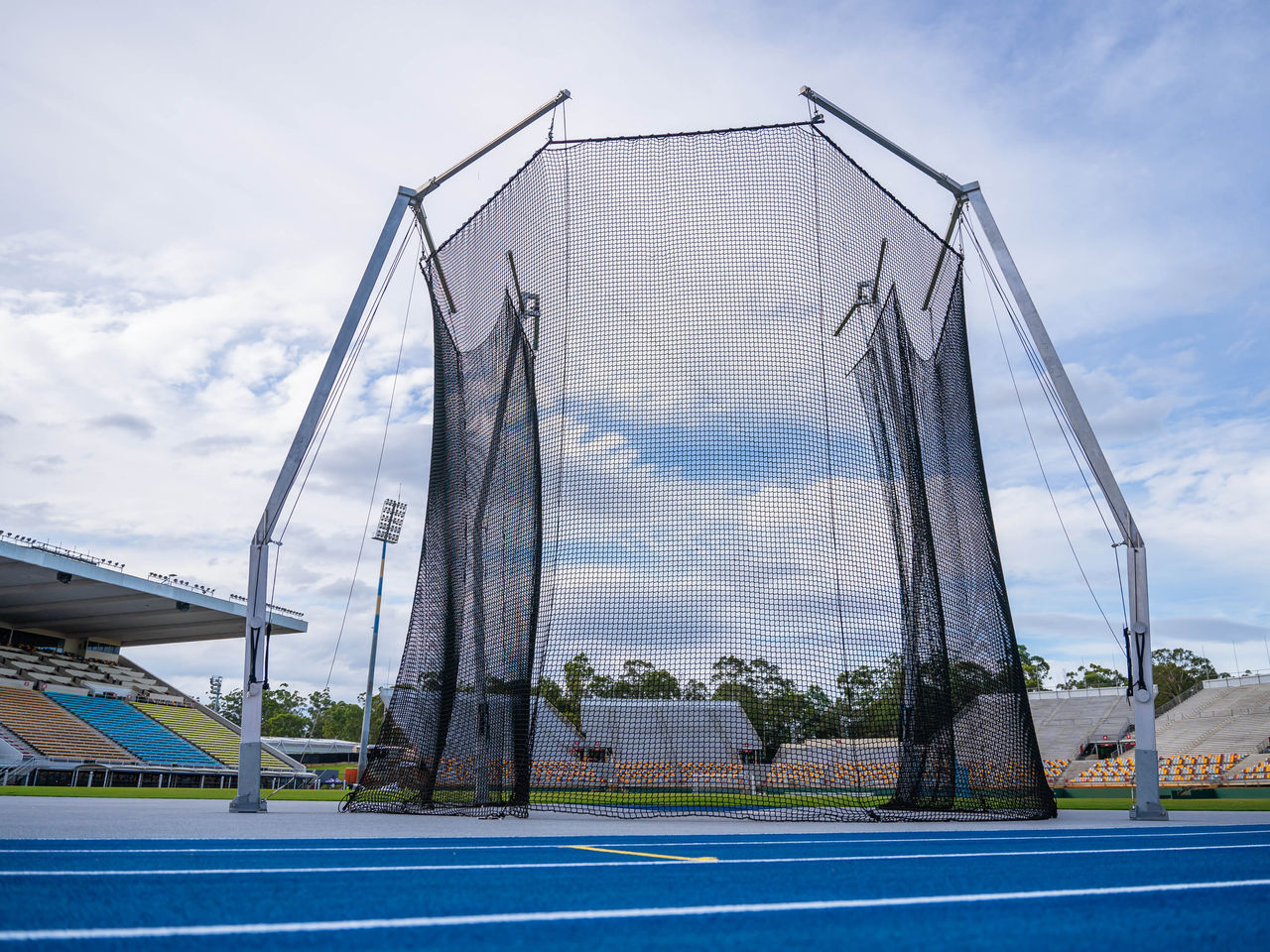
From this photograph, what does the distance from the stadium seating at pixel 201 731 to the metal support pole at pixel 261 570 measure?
21.4 metres

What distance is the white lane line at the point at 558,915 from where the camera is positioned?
1738mm

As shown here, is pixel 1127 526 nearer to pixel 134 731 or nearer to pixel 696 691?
pixel 696 691

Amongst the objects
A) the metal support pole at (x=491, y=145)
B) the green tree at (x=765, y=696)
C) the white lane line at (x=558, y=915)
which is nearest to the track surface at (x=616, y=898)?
the white lane line at (x=558, y=915)

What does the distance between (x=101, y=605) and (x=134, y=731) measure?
14.5ft

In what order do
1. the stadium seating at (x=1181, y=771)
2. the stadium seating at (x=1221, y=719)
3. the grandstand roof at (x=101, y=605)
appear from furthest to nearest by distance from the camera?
the stadium seating at (x=1221, y=719)
the grandstand roof at (x=101, y=605)
the stadium seating at (x=1181, y=771)

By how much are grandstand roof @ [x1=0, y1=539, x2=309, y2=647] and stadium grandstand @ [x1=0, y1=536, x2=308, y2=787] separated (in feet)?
0.12

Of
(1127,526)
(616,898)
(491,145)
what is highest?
(491,145)

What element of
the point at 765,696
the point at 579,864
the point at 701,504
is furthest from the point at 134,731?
the point at 579,864

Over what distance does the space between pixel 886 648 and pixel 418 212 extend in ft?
22.4

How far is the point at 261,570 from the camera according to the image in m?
8.05

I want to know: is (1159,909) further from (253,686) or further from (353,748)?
(353,748)

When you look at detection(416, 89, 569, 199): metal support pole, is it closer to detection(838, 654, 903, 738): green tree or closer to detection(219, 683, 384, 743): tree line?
detection(838, 654, 903, 738): green tree

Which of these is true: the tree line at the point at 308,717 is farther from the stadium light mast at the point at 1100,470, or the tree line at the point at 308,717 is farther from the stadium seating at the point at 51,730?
the stadium light mast at the point at 1100,470

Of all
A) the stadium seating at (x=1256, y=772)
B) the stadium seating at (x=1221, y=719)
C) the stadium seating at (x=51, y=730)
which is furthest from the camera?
the stadium seating at (x=1221, y=719)
